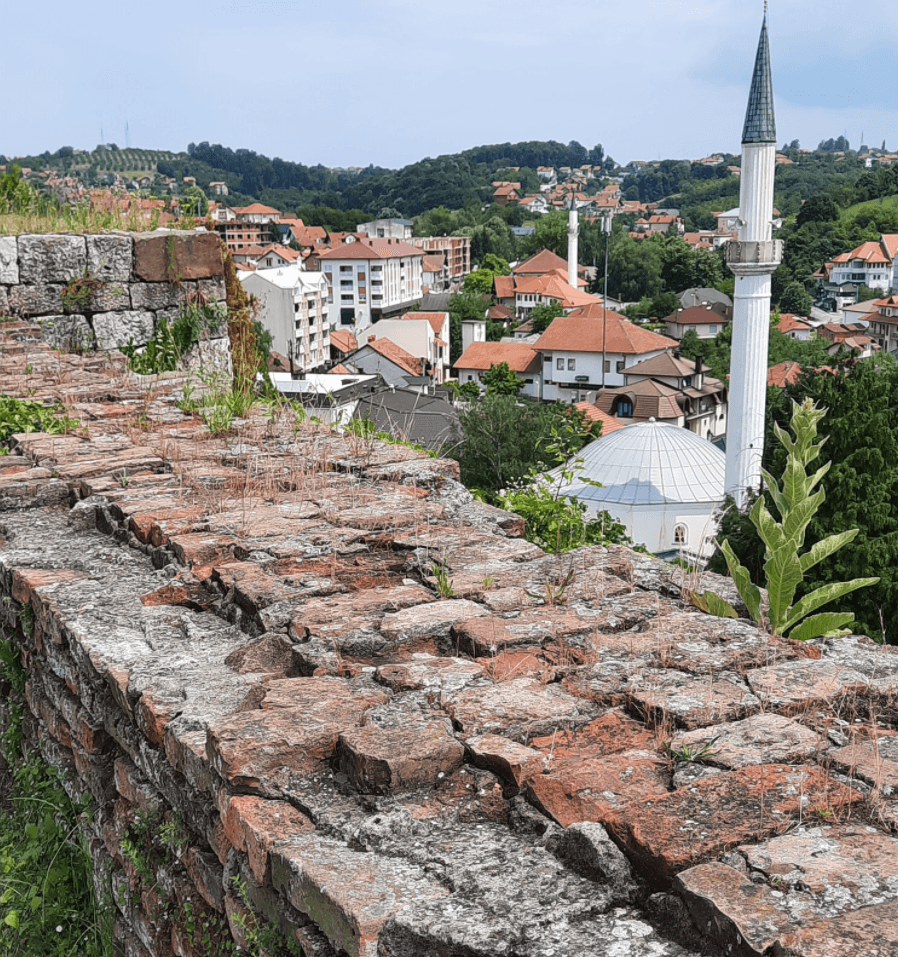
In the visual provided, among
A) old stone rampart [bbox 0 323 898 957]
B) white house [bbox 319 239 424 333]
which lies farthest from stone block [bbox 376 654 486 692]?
white house [bbox 319 239 424 333]

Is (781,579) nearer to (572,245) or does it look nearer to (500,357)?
(500,357)

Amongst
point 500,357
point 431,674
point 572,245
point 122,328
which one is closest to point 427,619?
point 431,674

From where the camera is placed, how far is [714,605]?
2.58 metres

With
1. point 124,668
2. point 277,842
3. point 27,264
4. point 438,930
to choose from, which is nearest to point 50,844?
point 124,668

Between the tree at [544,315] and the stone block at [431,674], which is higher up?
the tree at [544,315]

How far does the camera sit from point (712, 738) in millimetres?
1848

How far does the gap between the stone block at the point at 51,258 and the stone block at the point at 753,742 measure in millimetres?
5937

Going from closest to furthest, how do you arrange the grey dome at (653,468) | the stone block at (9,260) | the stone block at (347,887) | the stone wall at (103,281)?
the stone block at (347,887), the stone block at (9,260), the stone wall at (103,281), the grey dome at (653,468)

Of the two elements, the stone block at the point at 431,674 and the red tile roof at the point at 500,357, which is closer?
the stone block at the point at 431,674

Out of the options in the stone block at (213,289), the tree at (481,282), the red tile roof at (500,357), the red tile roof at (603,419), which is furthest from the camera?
the tree at (481,282)

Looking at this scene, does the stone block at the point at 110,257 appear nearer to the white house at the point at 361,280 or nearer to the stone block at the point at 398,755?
the stone block at the point at 398,755

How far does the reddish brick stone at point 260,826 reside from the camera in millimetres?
1640

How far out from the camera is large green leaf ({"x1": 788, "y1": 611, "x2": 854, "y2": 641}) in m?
2.50

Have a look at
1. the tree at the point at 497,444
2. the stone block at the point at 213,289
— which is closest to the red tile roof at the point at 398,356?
the tree at the point at 497,444
